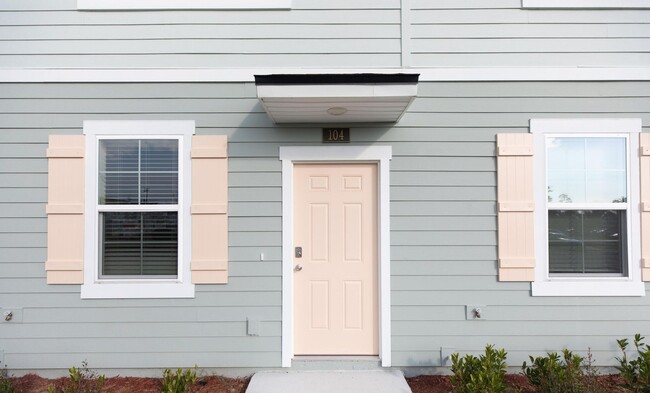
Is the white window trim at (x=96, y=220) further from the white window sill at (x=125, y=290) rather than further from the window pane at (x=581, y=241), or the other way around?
the window pane at (x=581, y=241)

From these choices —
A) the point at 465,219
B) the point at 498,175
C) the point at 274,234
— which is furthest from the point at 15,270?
the point at 498,175

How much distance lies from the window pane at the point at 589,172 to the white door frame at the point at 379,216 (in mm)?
1706

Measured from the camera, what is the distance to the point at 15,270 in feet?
14.6

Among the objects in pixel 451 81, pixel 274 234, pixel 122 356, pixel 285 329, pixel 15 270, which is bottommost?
pixel 122 356

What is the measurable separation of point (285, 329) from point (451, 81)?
3041 mm

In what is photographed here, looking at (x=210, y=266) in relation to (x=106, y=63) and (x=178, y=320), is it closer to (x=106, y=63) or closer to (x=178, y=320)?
(x=178, y=320)

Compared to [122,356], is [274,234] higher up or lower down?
higher up

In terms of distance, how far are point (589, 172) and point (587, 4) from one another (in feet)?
5.69

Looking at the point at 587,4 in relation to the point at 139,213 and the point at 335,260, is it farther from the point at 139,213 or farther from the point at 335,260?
the point at 139,213

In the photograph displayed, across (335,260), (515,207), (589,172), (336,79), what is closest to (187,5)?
(336,79)

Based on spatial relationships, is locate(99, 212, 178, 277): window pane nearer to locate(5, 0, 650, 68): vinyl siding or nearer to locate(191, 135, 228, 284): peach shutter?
locate(191, 135, 228, 284): peach shutter

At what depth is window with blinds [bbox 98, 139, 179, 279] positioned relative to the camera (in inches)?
178

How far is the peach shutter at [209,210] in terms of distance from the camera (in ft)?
14.6

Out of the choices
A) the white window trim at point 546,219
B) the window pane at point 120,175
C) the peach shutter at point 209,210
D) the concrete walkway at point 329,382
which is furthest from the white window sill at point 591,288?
the window pane at point 120,175
